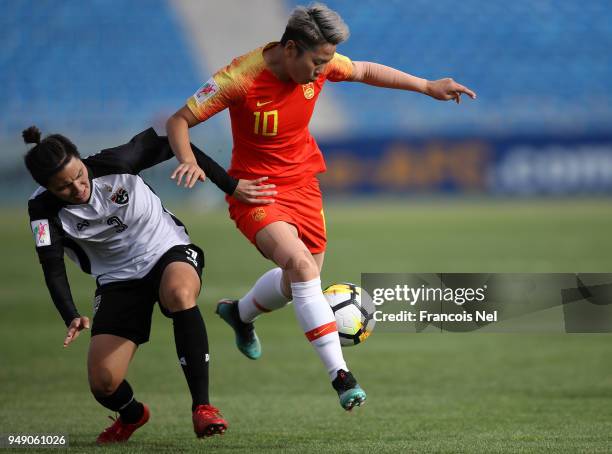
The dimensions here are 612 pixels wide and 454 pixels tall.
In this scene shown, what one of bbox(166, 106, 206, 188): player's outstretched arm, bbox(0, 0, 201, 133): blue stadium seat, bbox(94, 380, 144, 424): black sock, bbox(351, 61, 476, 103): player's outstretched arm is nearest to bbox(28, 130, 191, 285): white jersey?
bbox(166, 106, 206, 188): player's outstretched arm

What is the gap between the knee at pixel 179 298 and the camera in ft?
16.8

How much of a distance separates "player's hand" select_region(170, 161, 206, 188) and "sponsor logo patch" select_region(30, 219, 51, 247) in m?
0.70

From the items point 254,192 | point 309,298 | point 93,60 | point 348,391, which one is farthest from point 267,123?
point 93,60

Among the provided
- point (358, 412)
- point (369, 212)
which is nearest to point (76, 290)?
point (358, 412)

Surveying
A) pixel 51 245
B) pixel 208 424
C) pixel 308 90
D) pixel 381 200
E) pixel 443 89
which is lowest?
pixel 208 424

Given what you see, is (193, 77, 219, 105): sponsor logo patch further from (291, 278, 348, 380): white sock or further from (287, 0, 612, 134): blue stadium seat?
(287, 0, 612, 134): blue stadium seat

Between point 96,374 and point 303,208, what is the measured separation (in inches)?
63.8

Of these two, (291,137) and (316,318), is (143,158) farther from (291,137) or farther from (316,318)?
(316,318)

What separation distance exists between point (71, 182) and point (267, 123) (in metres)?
1.29

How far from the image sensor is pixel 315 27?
5.13m

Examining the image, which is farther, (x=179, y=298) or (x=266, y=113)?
(x=266, y=113)

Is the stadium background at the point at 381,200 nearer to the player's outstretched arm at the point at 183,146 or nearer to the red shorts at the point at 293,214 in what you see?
the player's outstretched arm at the point at 183,146

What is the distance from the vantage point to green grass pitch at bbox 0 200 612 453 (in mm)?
5500

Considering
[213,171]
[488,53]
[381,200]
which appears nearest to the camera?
[213,171]
